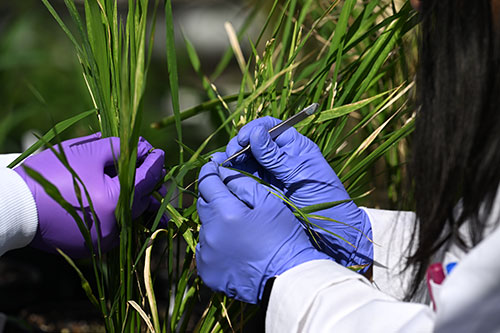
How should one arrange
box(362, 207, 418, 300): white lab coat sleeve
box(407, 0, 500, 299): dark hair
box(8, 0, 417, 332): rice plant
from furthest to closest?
box(362, 207, 418, 300): white lab coat sleeve, box(8, 0, 417, 332): rice plant, box(407, 0, 500, 299): dark hair

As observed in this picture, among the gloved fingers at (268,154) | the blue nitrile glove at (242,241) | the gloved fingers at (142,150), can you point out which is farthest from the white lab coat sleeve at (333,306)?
the gloved fingers at (142,150)

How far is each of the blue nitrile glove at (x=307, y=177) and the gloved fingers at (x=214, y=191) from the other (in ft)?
0.14

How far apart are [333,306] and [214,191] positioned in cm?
20

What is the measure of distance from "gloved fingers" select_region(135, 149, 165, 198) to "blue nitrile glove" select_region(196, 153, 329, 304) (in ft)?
0.22

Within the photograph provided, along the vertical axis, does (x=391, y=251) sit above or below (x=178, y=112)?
below

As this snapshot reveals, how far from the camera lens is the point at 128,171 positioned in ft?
1.71

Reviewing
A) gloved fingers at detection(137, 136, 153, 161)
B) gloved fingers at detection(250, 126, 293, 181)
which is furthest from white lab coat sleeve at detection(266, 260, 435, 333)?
gloved fingers at detection(137, 136, 153, 161)

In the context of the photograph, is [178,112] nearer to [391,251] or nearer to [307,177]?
[307,177]

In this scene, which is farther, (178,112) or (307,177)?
(307,177)

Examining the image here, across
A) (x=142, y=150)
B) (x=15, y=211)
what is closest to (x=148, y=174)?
(x=142, y=150)

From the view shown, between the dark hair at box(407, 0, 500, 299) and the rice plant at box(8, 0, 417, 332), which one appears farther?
the rice plant at box(8, 0, 417, 332)

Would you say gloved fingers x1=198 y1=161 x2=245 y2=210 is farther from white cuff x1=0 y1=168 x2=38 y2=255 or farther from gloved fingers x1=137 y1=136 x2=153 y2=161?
white cuff x1=0 y1=168 x2=38 y2=255

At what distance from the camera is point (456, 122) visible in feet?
1.55

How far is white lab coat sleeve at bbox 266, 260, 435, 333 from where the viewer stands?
49 cm
